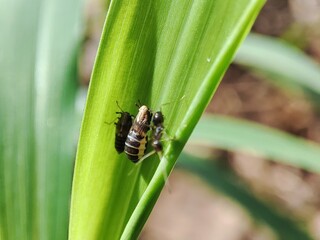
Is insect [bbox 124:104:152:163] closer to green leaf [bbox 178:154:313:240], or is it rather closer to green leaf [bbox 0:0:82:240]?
green leaf [bbox 0:0:82:240]

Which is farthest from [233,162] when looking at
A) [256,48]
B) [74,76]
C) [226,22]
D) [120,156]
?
[226,22]

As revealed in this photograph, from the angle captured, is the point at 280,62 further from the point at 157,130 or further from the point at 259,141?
the point at 157,130

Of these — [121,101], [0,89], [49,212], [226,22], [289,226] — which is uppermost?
[226,22]

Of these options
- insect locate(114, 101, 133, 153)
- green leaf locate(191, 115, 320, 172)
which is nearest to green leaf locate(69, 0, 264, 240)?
insect locate(114, 101, 133, 153)

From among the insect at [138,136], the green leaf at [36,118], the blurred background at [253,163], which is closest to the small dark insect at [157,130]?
the insect at [138,136]

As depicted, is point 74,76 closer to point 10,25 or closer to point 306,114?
point 10,25
